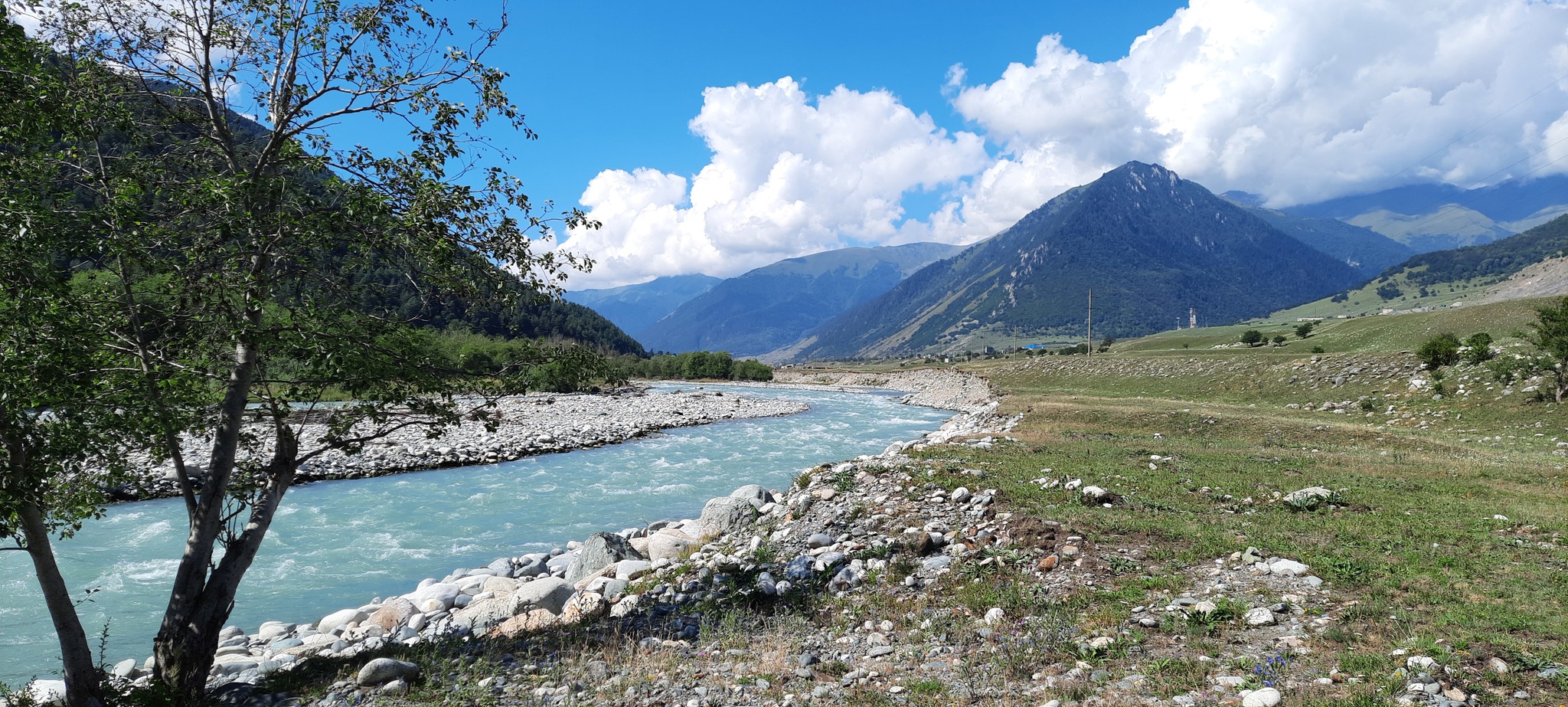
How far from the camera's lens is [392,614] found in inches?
492

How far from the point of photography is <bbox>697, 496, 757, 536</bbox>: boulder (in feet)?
53.1

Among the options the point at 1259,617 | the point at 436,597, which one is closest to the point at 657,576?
the point at 436,597

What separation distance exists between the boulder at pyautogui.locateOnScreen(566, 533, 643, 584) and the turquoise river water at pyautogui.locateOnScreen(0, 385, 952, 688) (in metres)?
4.21

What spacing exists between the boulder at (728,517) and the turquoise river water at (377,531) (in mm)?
4963

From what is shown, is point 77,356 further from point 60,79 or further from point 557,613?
point 557,613

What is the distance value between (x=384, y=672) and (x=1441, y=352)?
47.8 metres

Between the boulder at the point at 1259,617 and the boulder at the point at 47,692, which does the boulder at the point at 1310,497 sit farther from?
the boulder at the point at 47,692

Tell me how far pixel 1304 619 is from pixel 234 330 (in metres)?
12.2

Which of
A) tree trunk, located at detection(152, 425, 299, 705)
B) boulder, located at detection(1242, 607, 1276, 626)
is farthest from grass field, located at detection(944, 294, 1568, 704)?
tree trunk, located at detection(152, 425, 299, 705)

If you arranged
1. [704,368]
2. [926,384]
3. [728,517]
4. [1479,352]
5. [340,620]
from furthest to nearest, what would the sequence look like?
[704,368], [926,384], [1479,352], [728,517], [340,620]

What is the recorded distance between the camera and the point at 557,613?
11508 millimetres

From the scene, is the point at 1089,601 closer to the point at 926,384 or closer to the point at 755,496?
the point at 755,496

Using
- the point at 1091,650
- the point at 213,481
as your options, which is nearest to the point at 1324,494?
the point at 1091,650

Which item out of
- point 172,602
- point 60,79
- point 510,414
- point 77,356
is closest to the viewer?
point 77,356
